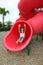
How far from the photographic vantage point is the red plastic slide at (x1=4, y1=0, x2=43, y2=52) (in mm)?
5555

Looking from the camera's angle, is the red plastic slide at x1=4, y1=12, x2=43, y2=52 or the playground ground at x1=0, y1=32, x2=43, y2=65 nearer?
the playground ground at x1=0, y1=32, x2=43, y2=65


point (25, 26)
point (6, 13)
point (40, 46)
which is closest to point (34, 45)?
point (40, 46)

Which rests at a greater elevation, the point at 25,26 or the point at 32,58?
the point at 25,26

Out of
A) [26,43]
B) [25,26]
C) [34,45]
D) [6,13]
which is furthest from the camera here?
[6,13]

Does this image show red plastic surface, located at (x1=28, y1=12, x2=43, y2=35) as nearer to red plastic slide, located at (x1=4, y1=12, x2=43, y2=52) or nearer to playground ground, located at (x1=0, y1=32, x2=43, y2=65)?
red plastic slide, located at (x1=4, y1=12, x2=43, y2=52)

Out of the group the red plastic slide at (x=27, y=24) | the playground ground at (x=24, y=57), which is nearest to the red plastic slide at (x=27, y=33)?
the red plastic slide at (x=27, y=24)

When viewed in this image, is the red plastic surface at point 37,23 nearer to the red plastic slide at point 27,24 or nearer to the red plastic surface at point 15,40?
the red plastic slide at point 27,24

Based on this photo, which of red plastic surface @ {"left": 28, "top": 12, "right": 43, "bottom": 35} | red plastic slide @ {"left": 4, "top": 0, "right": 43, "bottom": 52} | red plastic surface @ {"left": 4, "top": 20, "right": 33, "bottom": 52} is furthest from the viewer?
red plastic surface @ {"left": 28, "top": 12, "right": 43, "bottom": 35}

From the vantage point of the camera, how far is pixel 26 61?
4934mm

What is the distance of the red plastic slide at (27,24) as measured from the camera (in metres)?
5.55

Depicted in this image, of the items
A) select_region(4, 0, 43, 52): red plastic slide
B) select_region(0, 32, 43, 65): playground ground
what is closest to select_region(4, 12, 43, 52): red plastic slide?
select_region(4, 0, 43, 52): red plastic slide

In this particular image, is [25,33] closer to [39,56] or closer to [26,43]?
[26,43]

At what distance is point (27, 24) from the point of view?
560cm

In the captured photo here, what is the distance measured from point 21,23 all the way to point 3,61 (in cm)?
141
